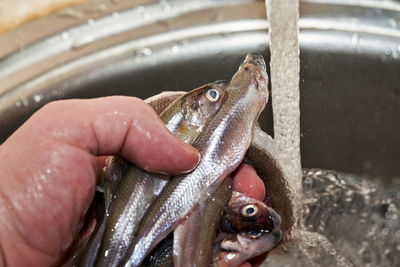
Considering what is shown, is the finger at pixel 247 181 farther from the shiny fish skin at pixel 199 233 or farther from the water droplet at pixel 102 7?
the water droplet at pixel 102 7

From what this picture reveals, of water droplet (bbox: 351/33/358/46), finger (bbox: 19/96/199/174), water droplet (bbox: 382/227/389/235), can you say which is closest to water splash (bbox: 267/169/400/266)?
water droplet (bbox: 382/227/389/235)

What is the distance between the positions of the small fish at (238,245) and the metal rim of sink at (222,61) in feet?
1.29

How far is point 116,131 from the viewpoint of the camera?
2.02ft

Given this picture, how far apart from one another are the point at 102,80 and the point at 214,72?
21 cm

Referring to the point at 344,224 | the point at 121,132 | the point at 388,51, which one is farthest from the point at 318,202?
the point at 121,132

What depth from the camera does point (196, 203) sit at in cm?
60

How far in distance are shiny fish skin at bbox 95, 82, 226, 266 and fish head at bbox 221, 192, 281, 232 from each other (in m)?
0.09

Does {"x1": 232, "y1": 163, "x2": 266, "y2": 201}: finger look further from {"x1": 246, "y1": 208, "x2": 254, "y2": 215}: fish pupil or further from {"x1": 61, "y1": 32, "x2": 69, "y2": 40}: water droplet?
{"x1": 61, "y1": 32, "x2": 69, "y2": 40}: water droplet

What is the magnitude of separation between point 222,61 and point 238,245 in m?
0.44

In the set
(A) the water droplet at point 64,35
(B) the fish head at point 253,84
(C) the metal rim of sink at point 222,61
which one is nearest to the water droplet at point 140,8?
(C) the metal rim of sink at point 222,61

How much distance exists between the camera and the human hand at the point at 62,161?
0.59 metres

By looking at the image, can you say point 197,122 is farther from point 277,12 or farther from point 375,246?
point 375,246

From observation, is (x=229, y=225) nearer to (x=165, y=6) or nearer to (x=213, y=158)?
(x=213, y=158)

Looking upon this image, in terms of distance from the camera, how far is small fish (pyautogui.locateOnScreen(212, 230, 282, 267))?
0.62 m
